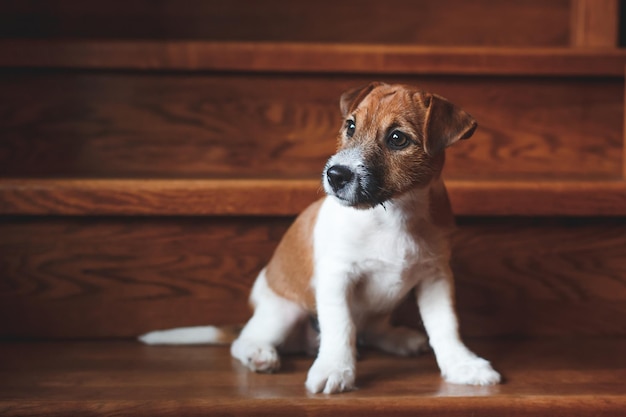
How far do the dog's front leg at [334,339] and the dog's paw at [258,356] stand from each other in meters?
0.12

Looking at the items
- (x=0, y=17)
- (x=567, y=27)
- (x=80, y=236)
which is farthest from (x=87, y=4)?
(x=567, y=27)

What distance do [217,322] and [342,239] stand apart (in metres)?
0.51

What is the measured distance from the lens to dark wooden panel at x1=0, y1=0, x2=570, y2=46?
236 cm

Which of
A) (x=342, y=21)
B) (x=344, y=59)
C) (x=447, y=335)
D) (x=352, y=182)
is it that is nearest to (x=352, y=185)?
(x=352, y=182)

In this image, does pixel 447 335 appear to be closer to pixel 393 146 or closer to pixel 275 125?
pixel 393 146

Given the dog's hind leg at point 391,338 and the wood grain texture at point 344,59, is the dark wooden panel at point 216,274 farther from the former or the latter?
the wood grain texture at point 344,59

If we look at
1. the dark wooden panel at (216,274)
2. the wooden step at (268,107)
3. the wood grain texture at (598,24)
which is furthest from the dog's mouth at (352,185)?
the wood grain texture at (598,24)

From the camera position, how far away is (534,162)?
6.81 feet

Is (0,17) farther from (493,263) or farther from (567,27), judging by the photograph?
(567,27)

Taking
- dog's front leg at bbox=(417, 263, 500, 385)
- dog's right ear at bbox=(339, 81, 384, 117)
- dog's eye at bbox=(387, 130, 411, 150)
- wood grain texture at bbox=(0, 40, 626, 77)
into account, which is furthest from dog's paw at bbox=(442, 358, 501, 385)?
wood grain texture at bbox=(0, 40, 626, 77)

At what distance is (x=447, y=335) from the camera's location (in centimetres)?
151

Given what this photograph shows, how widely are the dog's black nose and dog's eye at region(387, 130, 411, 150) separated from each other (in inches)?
4.9

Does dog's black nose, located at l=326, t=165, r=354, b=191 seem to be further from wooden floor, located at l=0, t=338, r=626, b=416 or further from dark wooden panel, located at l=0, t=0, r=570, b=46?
dark wooden panel, located at l=0, t=0, r=570, b=46

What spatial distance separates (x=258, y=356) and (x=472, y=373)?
43 centimetres
